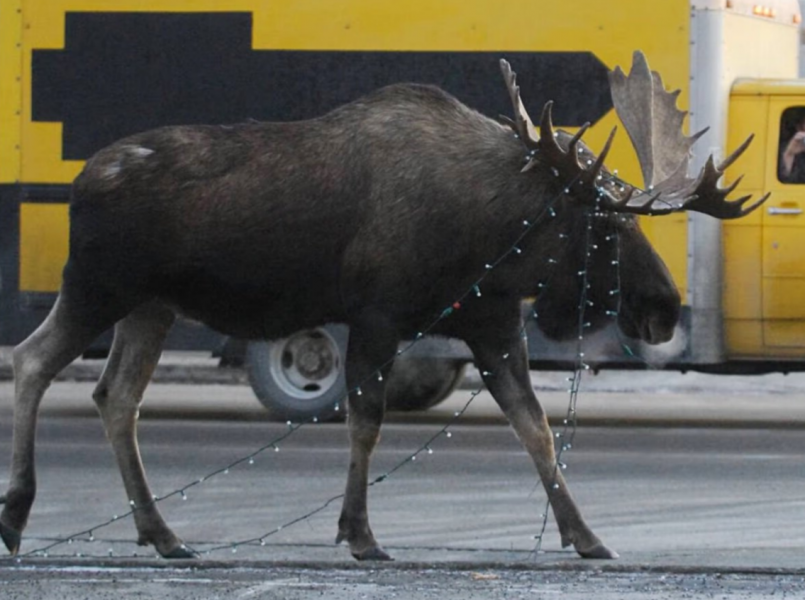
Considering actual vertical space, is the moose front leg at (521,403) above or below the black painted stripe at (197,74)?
below

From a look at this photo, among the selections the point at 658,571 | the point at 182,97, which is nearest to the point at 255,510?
the point at 658,571

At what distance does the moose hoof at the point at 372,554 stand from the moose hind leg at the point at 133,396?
0.71m

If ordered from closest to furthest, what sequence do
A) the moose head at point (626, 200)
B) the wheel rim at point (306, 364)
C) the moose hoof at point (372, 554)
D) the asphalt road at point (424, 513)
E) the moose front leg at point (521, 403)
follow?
the asphalt road at point (424, 513) < the moose hoof at point (372, 554) < the moose head at point (626, 200) < the moose front leg at point (521, 403) < the wheel rim at point (306, 364)

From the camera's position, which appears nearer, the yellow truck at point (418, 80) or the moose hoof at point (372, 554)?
the moose hoof at point (372, 554)

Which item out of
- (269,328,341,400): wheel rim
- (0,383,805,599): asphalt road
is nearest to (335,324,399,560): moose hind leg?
(0,383,805,599): asphalt road

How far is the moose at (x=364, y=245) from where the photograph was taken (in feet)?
24.8

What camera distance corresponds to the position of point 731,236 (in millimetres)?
13047

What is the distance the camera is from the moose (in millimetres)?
7574

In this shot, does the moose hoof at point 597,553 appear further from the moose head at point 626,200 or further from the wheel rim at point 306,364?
the wheel rim at point 306,364

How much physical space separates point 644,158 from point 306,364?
20.1 feet

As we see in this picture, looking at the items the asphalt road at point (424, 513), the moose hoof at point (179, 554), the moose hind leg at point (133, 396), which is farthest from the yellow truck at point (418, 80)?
the moose hoof at point (179, 554)

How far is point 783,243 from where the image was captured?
42.5 feet

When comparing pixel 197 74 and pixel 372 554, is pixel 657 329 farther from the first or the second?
pixel 197 74

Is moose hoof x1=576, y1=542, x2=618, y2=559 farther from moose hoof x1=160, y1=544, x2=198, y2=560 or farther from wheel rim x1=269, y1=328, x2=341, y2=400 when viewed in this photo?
wheel rim x1=269, y1=328, x2=341, y2=400
